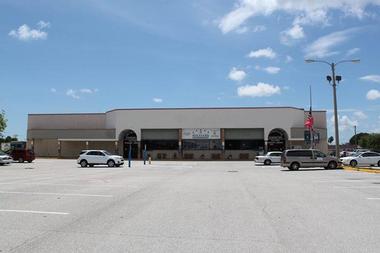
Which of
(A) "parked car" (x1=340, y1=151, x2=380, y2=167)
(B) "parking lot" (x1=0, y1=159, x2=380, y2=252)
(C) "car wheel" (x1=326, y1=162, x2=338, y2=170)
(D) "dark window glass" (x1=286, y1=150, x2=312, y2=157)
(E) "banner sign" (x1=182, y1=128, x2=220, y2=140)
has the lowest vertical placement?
(B) "parking lot" (x1=0, y1=159, x2=380, y2=252)

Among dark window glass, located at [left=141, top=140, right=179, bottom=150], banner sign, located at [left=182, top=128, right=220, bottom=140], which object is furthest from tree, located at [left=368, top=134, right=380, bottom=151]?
dark window glass, located at [left=141, top=140, right=179, bottom=150]

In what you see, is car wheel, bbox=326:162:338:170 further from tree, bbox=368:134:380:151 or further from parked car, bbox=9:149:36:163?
tree, bbox=368:134:380:151

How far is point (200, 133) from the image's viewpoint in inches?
2692

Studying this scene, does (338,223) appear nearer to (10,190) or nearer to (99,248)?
(99,248)

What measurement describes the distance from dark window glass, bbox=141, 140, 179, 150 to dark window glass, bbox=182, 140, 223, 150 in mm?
1580

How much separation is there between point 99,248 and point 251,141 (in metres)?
62.7

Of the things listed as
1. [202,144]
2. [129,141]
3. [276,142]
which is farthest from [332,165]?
[129,141]

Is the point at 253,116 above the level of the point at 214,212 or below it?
above


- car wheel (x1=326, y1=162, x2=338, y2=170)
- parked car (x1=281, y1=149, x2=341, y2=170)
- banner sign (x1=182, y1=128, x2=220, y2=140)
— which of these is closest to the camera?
parked car (x1=281, y1=149, x2=341, y2=170)

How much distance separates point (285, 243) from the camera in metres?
7.73

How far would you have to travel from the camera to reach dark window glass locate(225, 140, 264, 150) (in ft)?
226

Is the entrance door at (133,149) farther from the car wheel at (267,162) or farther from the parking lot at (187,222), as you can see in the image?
the parking lot at (187,222)

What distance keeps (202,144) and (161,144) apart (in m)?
6.40

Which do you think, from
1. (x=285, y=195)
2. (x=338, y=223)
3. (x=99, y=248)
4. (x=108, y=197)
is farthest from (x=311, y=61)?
(x=99, y=248)
